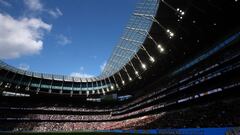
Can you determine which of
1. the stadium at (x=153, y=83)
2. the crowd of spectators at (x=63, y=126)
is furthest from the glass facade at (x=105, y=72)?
the crowd of spectators at (x=63, y=126)

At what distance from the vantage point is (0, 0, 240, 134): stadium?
1462 inches

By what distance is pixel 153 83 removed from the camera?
76.9 meters

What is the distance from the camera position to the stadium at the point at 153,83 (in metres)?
37.1

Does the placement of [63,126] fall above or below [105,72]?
below

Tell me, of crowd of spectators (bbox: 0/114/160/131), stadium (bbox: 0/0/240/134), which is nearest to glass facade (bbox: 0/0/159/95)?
stadium (bbox: 0/0/240/134)

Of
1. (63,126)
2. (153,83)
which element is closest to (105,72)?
(153,83)

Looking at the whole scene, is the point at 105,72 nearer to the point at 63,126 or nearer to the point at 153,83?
the point at 153,83

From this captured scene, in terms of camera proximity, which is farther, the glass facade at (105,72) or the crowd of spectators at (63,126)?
the crowd of spectators at (63,126)

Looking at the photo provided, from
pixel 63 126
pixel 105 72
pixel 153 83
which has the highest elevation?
pixel 105 72

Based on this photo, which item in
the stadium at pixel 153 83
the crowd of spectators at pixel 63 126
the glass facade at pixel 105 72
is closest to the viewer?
the stadium at pixel 153 83

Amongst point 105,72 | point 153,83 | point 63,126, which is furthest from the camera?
point 105,72

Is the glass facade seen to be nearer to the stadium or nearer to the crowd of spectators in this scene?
the stadium

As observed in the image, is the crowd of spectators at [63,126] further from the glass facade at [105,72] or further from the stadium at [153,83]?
the glass facade at [105,72]

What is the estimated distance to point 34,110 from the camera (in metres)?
81.3
